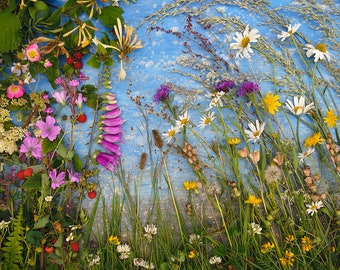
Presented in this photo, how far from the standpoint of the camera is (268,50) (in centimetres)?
172

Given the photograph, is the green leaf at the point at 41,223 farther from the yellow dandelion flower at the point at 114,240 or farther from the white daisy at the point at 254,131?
the white daisy at the point at 254,131

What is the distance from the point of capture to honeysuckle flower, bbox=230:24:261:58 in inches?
64.7

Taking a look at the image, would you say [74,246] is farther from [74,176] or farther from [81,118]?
[81,118]

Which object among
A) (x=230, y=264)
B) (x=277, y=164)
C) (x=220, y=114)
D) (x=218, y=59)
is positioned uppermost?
(x=218, y=59)

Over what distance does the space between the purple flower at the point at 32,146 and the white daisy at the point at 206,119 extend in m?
0.69

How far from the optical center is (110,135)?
1802 millimetres

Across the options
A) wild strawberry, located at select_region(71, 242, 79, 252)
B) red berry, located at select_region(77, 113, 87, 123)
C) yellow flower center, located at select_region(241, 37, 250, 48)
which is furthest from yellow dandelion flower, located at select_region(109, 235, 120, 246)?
yellow flower center, located at select_region(241, 37, 250, 48)

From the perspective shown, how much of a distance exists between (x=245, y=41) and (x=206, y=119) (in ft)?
1.13

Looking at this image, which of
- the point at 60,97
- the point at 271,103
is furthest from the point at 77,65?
the point at 271,103

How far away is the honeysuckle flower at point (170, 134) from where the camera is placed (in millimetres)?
1727

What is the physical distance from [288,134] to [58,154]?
98cm

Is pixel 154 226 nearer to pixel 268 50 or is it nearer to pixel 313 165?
pixel 313 165

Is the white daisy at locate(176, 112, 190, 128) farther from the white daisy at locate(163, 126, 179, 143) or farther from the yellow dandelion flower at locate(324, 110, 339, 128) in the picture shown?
the yellow dandelion flower at locate(324, 110, 339, 128)

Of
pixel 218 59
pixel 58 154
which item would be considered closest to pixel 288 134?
pixel 218 59
